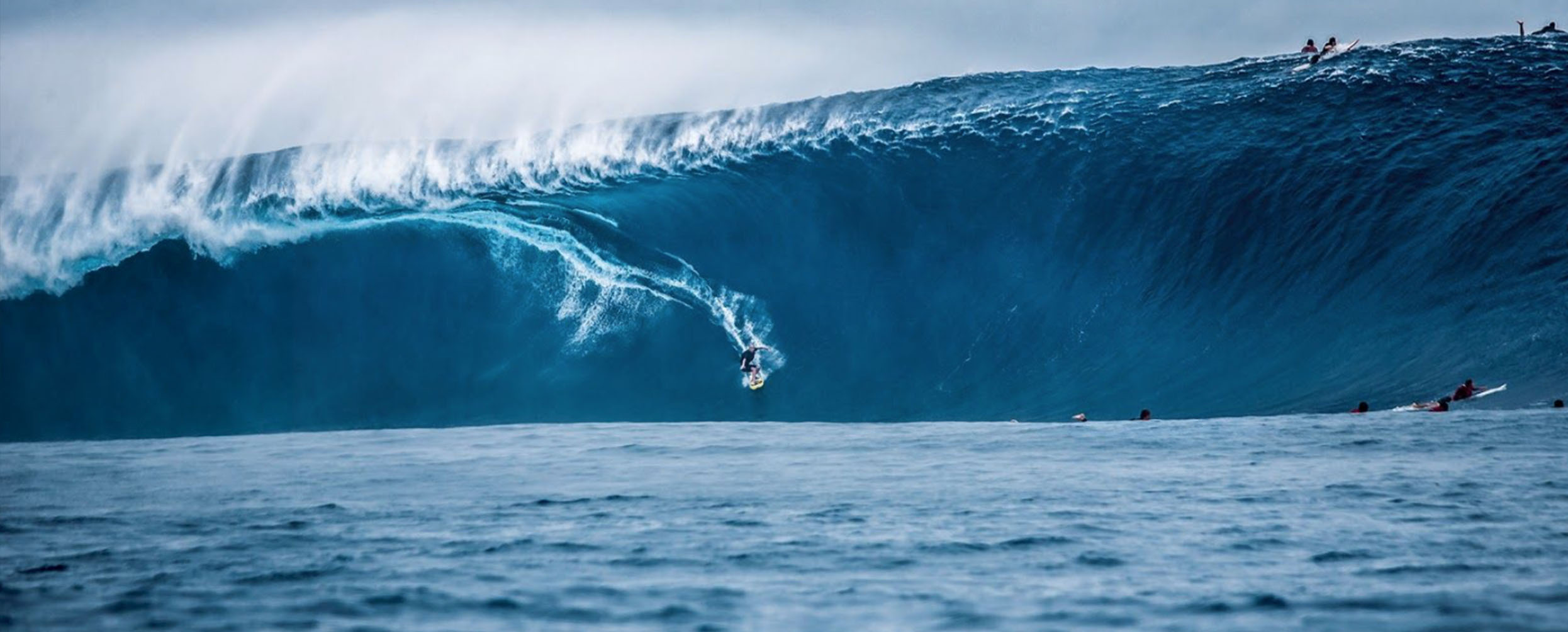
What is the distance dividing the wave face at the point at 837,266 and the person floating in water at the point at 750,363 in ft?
0.86

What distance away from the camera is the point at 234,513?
382 inches

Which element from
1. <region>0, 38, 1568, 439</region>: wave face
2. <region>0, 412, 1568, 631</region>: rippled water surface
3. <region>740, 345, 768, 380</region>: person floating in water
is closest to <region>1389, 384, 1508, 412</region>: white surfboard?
<region>0, 38, 1568, 439</region>: wave face

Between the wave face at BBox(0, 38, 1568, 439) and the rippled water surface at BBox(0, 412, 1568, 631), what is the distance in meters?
5.24

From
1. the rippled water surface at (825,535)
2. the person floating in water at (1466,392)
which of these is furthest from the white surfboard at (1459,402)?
the rippled water surface at (825,535)

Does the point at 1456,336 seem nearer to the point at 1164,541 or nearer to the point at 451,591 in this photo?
the point at 1164,541

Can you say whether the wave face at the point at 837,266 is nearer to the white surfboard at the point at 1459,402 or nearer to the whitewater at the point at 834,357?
the whitewater at the point at 834,357

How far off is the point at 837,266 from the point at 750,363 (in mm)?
3118

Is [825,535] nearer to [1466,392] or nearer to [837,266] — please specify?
[1466,392]

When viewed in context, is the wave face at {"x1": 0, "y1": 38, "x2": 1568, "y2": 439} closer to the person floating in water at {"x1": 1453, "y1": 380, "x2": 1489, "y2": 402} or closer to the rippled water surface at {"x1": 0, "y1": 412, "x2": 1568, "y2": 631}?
the person floating in water at {"x1": 1453, "y1": 380, "x2": 1489, "y2": 402}

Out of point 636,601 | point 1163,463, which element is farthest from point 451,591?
point 1163,463

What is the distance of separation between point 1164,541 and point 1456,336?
11188mm

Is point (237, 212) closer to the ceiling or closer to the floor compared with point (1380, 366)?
closer to the ceiling

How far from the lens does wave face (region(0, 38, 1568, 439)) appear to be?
1928cm

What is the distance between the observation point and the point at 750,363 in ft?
65.0
